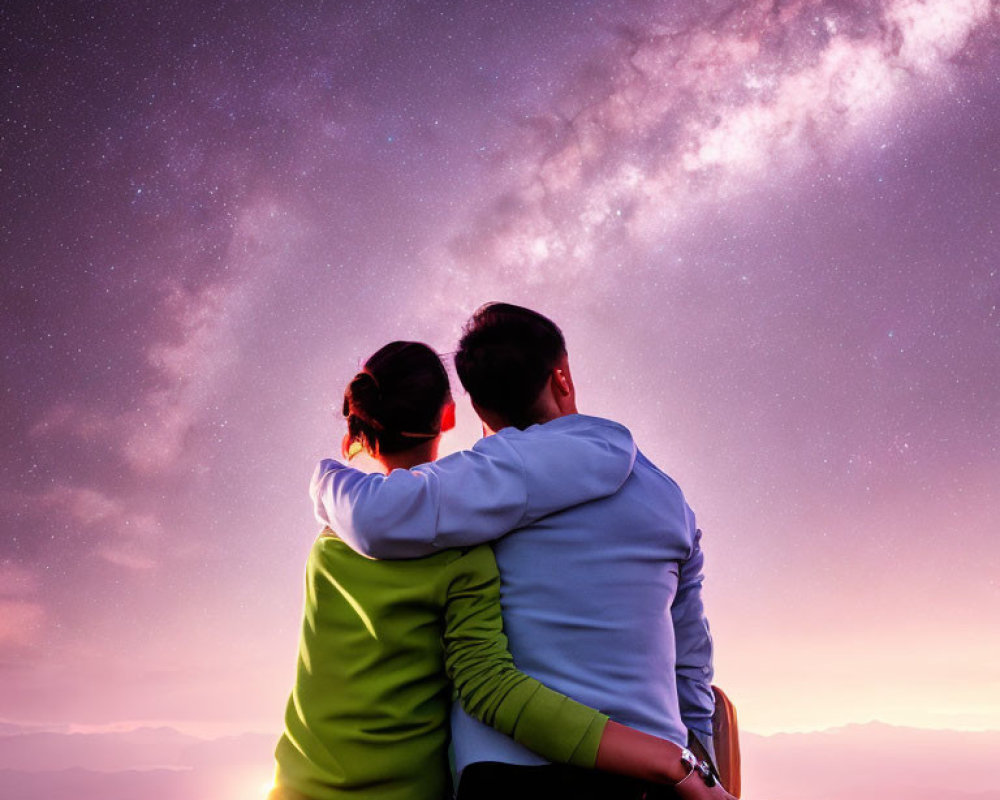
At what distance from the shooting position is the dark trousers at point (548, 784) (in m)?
1.61

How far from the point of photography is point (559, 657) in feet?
5.50

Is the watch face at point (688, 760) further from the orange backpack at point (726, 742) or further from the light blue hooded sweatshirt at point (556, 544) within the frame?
the orange backpack at point (726, 742)

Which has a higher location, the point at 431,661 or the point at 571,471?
the point at 571,471

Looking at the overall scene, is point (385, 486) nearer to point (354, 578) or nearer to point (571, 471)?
point (354, 578)

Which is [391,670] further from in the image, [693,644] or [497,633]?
[693,644]

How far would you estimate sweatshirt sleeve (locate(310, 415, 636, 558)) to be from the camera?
165cm

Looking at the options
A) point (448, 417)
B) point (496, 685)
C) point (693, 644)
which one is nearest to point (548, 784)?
point (496, 685)

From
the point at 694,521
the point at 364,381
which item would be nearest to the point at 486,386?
the point at 364,381

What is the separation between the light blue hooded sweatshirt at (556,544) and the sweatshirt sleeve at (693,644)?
0.34 meters

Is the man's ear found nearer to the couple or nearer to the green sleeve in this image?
the couple

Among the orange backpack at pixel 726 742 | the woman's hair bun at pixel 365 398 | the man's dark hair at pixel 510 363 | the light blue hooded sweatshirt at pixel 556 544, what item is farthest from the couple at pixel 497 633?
the orange backpack at pixel 726 742

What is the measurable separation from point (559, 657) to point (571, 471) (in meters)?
0.38

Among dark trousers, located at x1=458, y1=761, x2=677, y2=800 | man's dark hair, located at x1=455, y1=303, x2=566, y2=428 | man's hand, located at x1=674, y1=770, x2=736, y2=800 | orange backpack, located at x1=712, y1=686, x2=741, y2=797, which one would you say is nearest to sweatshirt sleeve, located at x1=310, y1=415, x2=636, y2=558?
man's dark hair, located at x1=455, y1=303, x2=566, y2=428

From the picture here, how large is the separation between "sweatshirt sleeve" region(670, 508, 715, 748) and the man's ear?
70 centimetres
